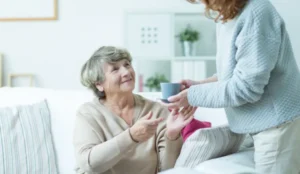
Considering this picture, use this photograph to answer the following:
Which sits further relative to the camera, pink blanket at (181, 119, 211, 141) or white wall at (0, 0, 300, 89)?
white wall at (0, 0, 300, 89)

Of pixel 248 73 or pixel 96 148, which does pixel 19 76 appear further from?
pixel 248 73

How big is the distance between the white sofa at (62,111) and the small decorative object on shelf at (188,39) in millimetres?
1205

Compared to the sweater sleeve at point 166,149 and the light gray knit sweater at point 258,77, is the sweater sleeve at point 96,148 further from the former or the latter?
the light gray knit sweater at point 258,77

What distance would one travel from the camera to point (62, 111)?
213 centimetres

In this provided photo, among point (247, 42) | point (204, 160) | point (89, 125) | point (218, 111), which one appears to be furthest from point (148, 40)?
point (247, 42)

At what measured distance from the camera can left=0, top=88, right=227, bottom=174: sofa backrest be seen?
6.76 feet

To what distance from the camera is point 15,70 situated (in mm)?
3434

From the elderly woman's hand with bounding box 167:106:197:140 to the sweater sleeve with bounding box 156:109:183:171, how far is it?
1.3 inches

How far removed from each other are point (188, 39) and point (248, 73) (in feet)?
7.05

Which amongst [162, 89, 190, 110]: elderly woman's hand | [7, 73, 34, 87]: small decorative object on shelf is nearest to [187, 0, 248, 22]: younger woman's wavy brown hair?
[162, 89, 190, 110]: elderly woman's hand

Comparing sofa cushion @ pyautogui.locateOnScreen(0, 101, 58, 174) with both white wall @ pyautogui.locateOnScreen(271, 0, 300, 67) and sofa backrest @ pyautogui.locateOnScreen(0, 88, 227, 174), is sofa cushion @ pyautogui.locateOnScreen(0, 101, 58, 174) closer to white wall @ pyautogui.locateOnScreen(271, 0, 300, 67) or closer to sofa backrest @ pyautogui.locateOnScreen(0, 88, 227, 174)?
sofa backrest @ pyautogui.locateOnScreen(0, 88, 227, 174)

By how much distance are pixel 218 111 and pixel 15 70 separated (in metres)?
1.99

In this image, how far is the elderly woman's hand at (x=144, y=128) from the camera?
1532mm

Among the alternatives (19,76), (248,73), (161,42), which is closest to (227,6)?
(248,73)
